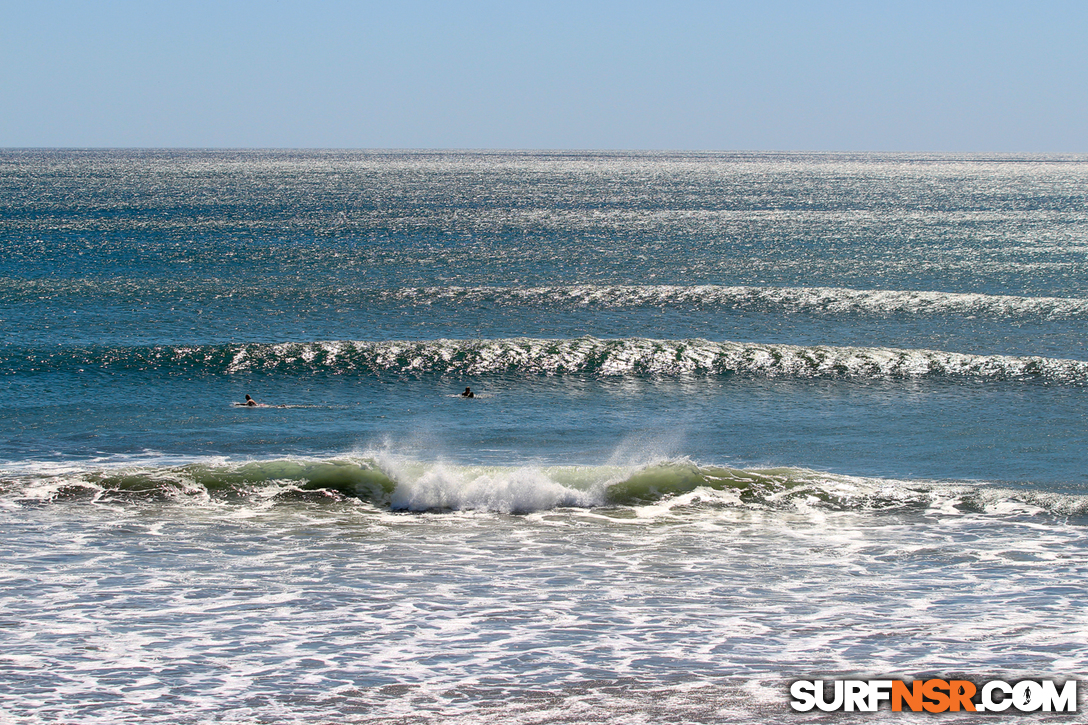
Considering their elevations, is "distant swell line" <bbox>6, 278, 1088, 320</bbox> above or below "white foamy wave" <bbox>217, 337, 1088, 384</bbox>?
above

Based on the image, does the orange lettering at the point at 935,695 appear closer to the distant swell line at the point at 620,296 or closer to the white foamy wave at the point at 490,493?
the white foamy wave at the point at 490,493

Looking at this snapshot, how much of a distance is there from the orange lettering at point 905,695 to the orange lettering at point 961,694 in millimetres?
321

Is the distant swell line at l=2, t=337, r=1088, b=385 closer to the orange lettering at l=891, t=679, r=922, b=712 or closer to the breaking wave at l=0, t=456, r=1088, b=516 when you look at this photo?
the breaking wave at l=0, t=456, r=1088, b=516

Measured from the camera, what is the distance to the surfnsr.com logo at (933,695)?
33.7 feet

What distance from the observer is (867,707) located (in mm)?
10273

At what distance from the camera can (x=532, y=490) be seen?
19.2 meters

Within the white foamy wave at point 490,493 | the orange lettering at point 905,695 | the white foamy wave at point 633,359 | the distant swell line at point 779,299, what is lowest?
the white foamy wave at point 490,493

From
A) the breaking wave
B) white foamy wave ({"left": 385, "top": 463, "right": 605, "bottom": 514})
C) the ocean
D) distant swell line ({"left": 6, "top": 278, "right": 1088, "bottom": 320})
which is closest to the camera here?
the ocean

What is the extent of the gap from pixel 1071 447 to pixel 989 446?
174 cm

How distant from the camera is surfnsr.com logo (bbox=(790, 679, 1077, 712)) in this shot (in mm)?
10266

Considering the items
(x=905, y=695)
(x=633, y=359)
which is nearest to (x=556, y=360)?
(x=633, y=359)

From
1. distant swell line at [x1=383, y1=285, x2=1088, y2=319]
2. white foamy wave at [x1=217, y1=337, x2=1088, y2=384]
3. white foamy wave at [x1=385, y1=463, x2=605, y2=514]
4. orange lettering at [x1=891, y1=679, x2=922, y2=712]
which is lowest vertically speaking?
white foamy wave at [x1=385, y1=463, x2=605, y2=514]

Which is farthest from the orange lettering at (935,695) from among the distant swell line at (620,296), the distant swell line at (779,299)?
the distant swell line at (779,299)

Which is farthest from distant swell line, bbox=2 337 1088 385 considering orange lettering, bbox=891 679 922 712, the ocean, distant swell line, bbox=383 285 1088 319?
orange lettering, bbox=891 679 922 712
